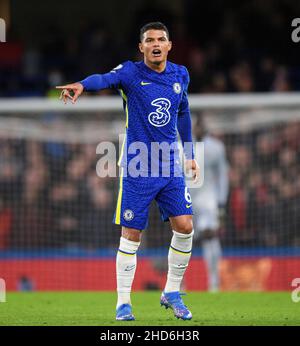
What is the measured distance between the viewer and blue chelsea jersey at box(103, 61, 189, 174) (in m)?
8.05

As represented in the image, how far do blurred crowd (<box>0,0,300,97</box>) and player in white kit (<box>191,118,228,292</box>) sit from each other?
139 inches

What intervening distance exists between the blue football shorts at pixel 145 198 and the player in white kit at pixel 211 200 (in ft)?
16.6

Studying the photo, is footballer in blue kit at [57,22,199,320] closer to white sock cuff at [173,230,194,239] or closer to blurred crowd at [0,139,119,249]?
white sock cuff at [173,230,194,239]

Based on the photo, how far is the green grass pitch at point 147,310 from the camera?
793 centimetres

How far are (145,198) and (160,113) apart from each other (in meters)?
0.68

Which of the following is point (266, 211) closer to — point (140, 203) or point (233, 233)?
point (233, 233)

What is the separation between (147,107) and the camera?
8.05 metres

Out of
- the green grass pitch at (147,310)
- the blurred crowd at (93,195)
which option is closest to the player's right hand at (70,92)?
the green grass pitch at (147,310)

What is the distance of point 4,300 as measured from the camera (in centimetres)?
1051

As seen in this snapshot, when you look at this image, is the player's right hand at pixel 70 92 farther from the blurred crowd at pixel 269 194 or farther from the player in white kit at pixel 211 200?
the blurred crowd at pixel 269 194

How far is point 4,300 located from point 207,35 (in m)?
9.24

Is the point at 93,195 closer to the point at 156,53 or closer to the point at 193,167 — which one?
the point at 193,167

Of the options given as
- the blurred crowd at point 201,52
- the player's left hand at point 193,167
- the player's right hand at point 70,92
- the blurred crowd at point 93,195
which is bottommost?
the blurred crowd at point 93,195

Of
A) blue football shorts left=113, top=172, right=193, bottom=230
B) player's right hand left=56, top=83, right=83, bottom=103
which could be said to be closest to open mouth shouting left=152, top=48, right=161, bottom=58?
player's right hand left=56, top=83, right=83, bottom=103
